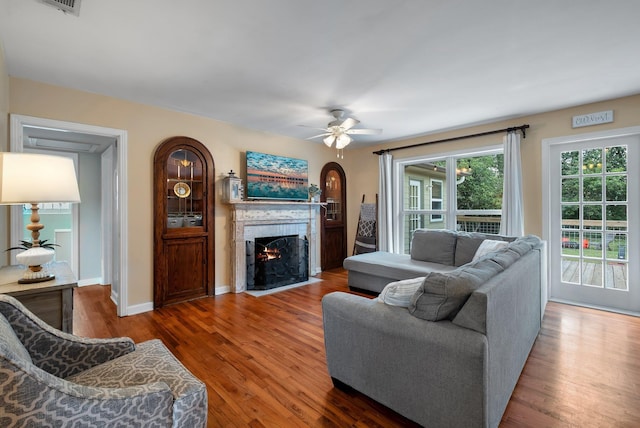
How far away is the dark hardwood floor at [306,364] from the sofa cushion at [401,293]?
683 millimetres

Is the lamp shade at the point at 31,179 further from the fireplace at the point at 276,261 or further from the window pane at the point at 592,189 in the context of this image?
the window pane at the point at 592,189

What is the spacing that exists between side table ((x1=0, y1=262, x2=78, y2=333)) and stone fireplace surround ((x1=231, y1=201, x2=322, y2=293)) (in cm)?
244

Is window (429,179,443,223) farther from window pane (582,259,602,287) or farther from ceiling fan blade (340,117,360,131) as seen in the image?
ceiling fan blade (340,117,360,131)

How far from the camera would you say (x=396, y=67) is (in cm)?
269

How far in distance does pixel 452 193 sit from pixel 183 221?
4179 mm

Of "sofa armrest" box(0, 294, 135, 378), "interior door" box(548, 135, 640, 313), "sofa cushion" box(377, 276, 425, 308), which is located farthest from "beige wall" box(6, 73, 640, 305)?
"sofa cushion" box(377, 276, 425, 308)

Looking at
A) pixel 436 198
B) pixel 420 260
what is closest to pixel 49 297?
pixel 420 260

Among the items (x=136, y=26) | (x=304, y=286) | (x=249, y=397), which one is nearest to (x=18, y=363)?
(x=249, y=397)

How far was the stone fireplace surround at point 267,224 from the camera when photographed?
171 inches

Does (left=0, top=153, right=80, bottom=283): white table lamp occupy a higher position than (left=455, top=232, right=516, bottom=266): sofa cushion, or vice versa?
(left=0, top=153, right=80, bottom=283): white table lamp

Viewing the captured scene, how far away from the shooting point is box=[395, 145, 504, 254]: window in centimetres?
454

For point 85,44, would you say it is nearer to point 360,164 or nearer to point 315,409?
point 315,409

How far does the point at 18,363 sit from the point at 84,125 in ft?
10.7

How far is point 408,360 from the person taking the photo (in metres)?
1.58
